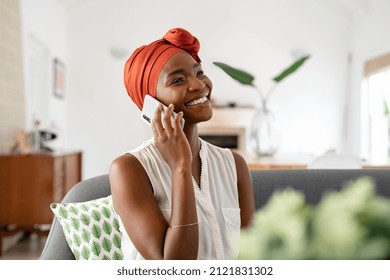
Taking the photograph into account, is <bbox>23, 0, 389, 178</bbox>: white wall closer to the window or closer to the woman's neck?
the window

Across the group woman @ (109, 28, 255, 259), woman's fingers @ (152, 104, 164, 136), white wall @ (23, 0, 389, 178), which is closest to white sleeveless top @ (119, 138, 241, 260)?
woman @ (109, 28, 255, 259)

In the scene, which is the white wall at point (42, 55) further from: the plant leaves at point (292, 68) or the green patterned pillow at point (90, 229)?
the green patterned pillow at point (90, 229)

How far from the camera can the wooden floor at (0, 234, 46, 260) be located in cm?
337

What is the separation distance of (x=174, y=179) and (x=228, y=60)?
6.26 metres

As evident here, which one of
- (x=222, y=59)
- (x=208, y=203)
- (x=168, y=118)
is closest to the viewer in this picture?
(x=168, y=118)

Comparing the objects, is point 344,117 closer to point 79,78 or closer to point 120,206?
point 79,78

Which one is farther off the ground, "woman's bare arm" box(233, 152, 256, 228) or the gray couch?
"woman's bare arm" box(233, 152, 256, 228)

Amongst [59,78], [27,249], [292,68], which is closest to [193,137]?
[292,68]

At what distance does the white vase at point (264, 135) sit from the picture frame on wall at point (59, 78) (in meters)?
3.54

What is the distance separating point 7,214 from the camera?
350cm

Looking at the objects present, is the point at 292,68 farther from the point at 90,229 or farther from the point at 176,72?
the point at 176,72

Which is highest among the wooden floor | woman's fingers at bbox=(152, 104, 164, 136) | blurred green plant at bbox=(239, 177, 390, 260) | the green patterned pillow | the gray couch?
woman's fingers at bbox=(152, 104, 164, 136)

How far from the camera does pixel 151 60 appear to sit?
29.5 inches

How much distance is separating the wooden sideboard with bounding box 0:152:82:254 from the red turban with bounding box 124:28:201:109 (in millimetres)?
2939
